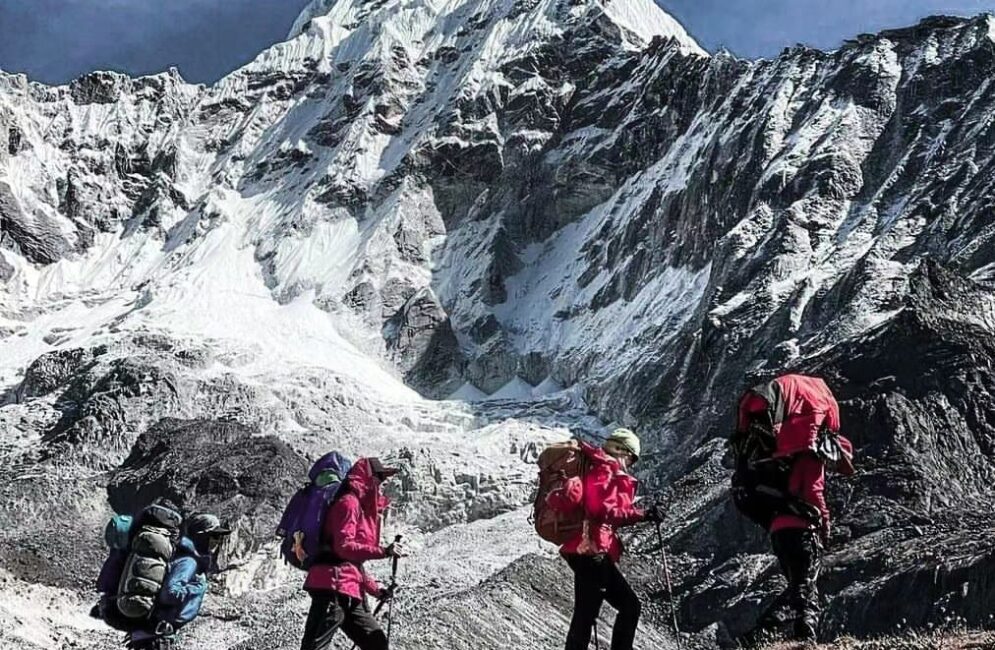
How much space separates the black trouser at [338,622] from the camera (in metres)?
10.9

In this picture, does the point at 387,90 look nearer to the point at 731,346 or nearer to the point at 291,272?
the point at 291,272

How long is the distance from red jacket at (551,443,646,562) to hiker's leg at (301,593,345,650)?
2.07m

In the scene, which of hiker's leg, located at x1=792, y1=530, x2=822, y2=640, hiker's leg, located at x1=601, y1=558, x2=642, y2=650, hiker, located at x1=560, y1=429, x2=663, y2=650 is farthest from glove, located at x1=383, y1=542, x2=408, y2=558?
hiker's leg, located at x1=792, y1=530, x2=822, y2=640

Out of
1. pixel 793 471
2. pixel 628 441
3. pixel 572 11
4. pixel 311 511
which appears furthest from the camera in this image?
pixel 572 11

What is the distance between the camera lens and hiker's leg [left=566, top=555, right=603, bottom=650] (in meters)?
10.5

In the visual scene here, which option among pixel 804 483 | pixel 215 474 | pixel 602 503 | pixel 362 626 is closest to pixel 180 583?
pixel 362 626

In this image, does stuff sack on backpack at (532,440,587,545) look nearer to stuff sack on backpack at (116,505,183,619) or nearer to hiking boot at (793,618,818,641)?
hiking boot at (793,618,818,641)

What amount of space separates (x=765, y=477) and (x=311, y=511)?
3987 mm

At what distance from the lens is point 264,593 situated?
60.4m

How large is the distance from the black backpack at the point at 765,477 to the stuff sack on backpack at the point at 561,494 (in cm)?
137

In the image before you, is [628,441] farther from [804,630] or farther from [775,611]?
[804,630]

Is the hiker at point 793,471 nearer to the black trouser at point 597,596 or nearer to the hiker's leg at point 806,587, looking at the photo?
the hiker's leg at point 806,587

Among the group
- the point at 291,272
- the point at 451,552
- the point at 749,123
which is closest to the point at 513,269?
the point at 291,272

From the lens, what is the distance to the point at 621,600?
1059 cm
